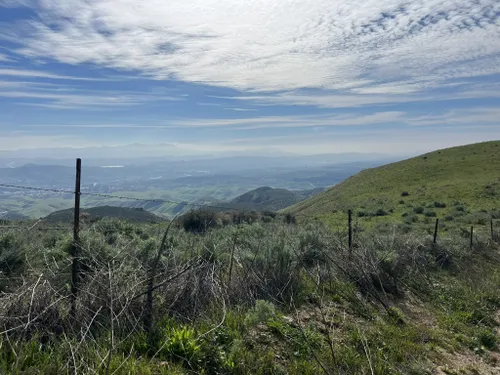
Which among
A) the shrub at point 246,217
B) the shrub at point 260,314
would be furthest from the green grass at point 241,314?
the shrub at point 246,217

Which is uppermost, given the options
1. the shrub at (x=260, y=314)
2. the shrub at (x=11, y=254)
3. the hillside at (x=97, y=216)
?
the shrub at (x=11, y=254)

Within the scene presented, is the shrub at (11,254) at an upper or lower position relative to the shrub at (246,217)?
upper

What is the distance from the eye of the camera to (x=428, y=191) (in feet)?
146

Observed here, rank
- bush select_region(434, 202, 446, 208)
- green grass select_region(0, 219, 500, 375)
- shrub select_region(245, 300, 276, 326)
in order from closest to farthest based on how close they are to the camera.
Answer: green grass select_region(0, 219, 500, 375) → shrub select_region(245, 300, 276, 326) → bush select_region(434, 202, 446, 208)

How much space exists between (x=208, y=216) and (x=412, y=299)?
14.9m

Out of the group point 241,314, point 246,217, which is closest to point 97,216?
point 246,217

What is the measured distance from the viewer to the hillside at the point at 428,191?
33.9 meters

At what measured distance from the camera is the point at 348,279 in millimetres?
9125

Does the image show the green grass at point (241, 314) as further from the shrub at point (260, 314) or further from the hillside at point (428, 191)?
the hillside at point (428, 191)

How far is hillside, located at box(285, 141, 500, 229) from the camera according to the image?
33.9m

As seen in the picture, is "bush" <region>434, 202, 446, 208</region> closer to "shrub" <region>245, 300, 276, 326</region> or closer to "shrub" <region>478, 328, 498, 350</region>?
"shrub" <region>478, 328, 498, 350</region>

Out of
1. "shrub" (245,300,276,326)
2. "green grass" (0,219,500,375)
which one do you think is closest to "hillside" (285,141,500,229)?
"green grass" (0,219,500,375)

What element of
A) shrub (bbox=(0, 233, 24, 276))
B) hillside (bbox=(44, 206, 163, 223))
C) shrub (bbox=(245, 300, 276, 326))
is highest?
shrub (bbox=(0, 233, 24, 276))

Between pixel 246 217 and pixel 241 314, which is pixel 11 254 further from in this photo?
pixel 246 217
